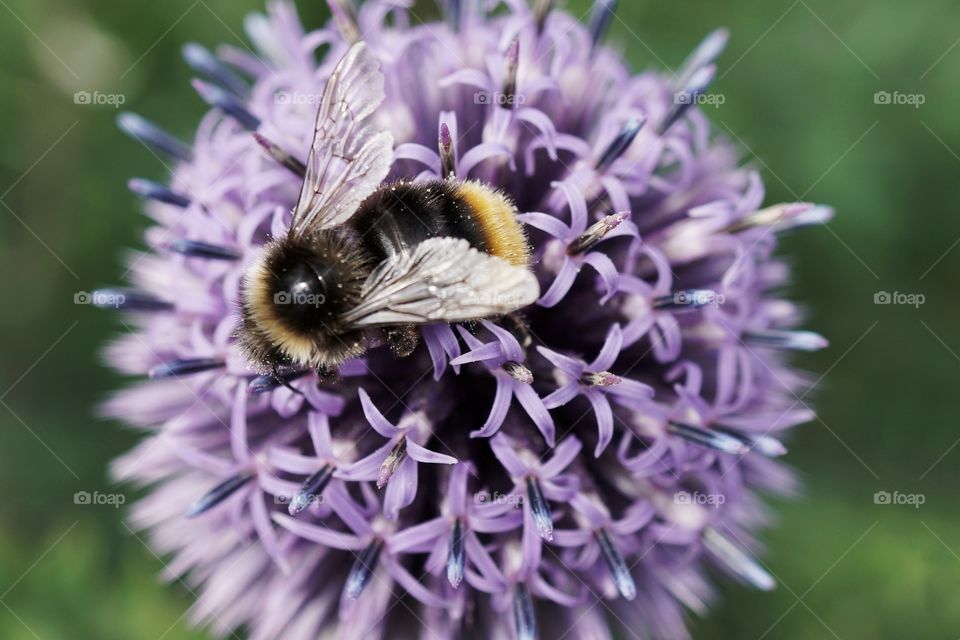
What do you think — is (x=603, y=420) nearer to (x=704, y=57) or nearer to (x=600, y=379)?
(x=600, y=379)

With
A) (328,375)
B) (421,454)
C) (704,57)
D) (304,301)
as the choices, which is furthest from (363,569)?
(704,57)

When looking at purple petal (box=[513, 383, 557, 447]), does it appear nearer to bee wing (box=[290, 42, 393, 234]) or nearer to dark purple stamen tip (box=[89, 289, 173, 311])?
bee wing (box=[290, 42, 393, 234])

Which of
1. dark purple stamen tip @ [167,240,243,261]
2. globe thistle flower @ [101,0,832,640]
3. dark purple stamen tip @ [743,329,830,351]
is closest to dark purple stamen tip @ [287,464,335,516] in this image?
globe thistle flower @ [101,0,832,640]

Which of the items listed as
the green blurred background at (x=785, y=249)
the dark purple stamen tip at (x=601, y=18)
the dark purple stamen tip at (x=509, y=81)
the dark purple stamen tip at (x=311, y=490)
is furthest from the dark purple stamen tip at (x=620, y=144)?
the green blurred background at (x=785, y=249)

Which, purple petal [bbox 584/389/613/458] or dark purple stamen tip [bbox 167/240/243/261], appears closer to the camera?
purple petal [bbox 584/389/613/458]

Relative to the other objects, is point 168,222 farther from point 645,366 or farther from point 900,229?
point 900,229

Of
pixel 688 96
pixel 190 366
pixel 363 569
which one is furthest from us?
pixel 688 96
